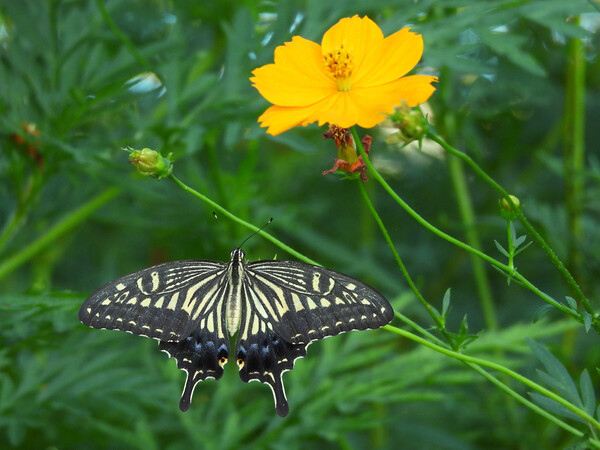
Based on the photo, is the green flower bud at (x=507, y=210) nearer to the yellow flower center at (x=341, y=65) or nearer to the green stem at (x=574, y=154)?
the yellow flower center at (x=341, y=65)

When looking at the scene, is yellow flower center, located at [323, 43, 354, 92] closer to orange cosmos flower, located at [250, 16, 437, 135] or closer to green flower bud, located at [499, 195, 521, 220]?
orange cosmos flower, located at [250, 16, 437, 135]

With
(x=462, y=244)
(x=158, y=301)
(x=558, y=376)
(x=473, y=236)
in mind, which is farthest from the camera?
(x=473, y=236)

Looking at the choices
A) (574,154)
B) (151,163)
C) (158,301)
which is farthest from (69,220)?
(574,154)

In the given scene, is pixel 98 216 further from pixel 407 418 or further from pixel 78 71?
pixel 407 418

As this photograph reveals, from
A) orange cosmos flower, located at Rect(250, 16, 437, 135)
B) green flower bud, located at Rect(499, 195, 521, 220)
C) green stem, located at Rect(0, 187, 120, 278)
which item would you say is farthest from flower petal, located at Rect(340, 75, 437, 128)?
green stem, located at Rect(0, 187, 120, 278)

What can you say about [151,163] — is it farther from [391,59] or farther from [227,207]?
[227,207]

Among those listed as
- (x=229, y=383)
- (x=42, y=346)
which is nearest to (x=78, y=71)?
(x=42, y=346)

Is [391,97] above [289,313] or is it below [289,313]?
above
